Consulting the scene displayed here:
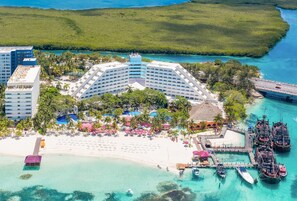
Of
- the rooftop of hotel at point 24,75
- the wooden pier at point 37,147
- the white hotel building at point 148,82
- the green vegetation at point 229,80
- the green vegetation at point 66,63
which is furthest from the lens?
the green vegetation at point 66,63

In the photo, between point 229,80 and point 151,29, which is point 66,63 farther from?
point 151,29

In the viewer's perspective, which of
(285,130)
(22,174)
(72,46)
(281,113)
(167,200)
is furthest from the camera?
(72,46)

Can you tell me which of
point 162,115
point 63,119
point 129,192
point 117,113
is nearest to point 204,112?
point 162,115

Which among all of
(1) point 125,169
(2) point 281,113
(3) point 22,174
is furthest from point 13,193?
(2) point 281,113

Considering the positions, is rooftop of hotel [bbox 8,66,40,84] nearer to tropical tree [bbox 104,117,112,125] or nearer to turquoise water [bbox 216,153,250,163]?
tropical tree [bbox 104,117,112,125]

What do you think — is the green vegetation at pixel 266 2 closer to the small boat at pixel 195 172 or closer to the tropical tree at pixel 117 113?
the tropical tree at pixel 117 113

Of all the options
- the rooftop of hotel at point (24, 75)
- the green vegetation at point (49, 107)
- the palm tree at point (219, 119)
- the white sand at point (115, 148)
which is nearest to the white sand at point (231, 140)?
the palm tree at point (219, 119)

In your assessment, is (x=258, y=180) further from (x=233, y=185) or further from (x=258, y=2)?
(x=258, y=2)
